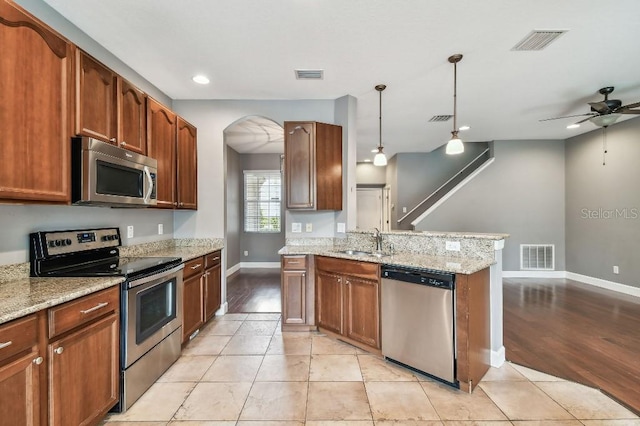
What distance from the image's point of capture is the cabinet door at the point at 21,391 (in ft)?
4.13

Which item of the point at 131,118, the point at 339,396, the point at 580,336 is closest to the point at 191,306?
the point at 339,396

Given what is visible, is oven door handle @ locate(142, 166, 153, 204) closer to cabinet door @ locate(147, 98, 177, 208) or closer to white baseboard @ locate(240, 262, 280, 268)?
cabinet door @ locate(147, 98, 177, 208)

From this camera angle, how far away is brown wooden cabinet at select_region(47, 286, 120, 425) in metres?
1.50

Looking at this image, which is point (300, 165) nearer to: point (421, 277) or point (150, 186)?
point (150, 186)

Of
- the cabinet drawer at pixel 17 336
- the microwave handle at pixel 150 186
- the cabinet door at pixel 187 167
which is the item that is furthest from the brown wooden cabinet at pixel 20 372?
the cabinet door at pixel 187 167

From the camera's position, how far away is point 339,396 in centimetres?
215

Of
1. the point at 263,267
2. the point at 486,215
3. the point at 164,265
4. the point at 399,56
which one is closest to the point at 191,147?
the point at 164,265

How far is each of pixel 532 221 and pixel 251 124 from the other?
20.1 feet

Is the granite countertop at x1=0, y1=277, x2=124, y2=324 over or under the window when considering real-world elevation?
under

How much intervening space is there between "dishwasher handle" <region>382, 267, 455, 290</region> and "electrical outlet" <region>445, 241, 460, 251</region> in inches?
22.5

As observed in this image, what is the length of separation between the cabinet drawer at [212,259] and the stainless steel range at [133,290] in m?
0.62

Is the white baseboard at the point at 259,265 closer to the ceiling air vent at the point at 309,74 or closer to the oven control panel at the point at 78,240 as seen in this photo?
the oven control panel at the point at 78,240

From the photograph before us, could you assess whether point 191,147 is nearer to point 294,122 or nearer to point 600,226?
point 294,122

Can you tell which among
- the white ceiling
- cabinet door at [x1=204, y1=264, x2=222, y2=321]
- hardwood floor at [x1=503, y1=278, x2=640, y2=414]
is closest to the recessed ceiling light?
the white ceiling
